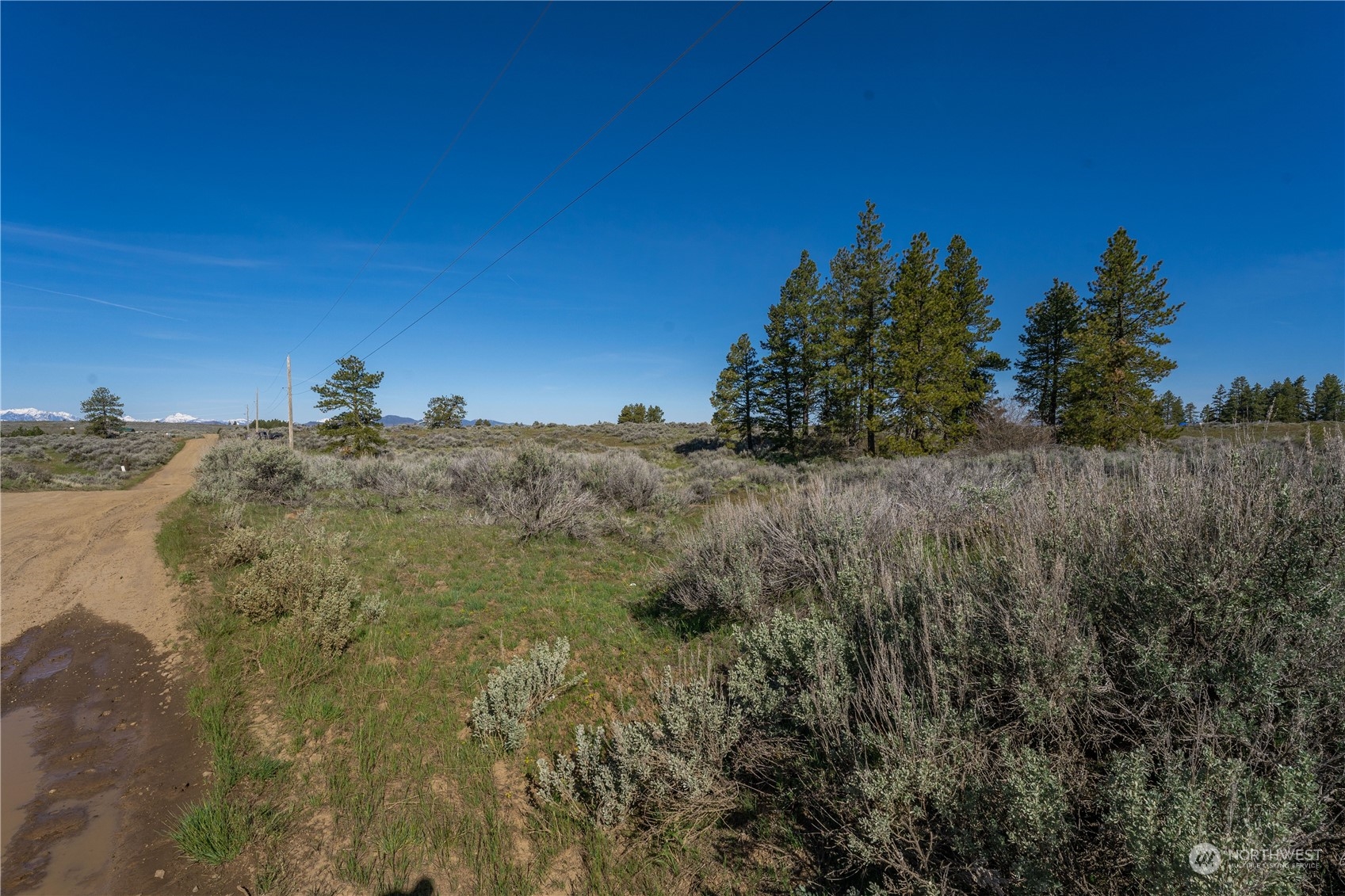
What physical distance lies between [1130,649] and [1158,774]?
0.87 metres

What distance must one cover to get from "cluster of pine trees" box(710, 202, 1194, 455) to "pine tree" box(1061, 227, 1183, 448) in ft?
0.16

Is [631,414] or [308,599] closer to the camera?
[308,599]

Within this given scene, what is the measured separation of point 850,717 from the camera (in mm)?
3395

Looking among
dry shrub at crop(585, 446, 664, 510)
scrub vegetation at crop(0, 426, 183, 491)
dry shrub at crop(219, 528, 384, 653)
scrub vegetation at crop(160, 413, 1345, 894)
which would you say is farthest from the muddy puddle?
scrub vegetation at crop(0, 426, 183, 491)

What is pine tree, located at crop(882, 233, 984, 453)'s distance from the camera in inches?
859

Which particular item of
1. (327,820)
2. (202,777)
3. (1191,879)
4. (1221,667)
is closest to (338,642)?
(202,777)

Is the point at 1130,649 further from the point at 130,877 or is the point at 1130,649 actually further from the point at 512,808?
the point at 130,877

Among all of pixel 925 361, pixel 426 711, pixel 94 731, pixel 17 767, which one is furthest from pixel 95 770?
pixel 925 361

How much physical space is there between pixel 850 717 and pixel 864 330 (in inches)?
981

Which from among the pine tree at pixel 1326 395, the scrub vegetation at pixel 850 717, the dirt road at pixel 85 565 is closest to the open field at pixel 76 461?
the dirt road at pixel 85 565

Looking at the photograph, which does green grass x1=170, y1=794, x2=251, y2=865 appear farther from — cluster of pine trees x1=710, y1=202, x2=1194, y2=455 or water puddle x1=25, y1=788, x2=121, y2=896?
cluster of pine trees x1=710, y1=202, x2=1194, y2=455

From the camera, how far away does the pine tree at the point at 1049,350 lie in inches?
1070

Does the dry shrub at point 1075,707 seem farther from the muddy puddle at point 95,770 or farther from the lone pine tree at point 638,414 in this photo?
the lone pine tree at point 638,414

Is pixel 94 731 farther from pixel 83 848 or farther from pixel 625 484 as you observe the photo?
pixel 625 484
